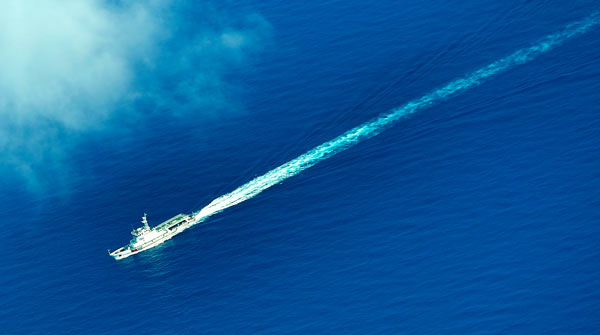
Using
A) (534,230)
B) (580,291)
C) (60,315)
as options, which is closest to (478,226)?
(534,230)

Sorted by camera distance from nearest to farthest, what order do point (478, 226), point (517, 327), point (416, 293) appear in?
point (517, 327) → point (416, 293) → point (478, 226)

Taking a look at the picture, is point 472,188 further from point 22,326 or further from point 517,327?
point 22,326

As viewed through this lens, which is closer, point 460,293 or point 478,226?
point 460,293

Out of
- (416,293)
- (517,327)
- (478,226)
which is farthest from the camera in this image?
(478,226)

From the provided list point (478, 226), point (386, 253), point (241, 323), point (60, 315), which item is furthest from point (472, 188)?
point (60, 315)

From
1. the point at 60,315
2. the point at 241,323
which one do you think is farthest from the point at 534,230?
the point at 60,315

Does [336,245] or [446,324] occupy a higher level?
[336,245]

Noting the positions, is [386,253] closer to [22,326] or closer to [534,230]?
[534,230]

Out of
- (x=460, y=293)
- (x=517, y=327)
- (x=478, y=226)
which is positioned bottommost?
(x=517, y=327)

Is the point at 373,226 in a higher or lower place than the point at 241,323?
higher
